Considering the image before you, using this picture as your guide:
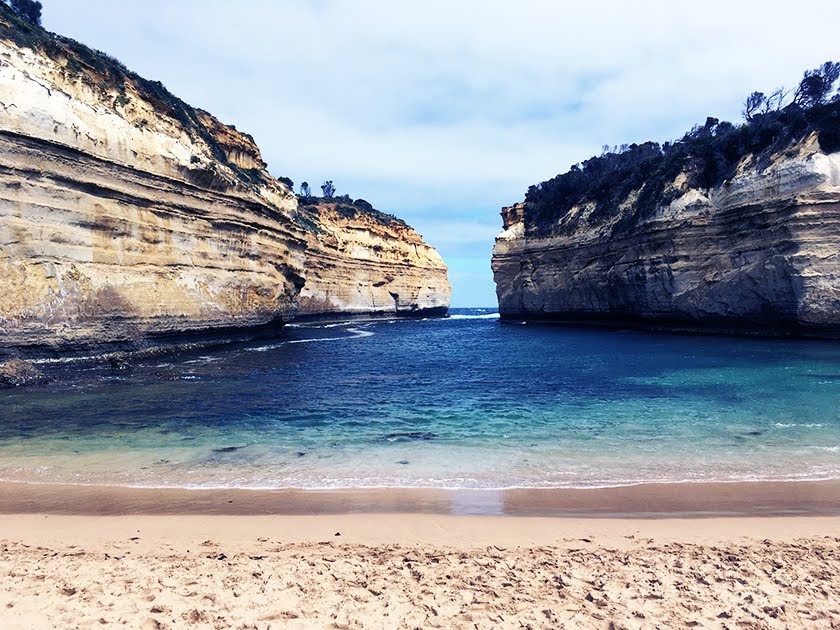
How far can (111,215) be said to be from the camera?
60.2 feet

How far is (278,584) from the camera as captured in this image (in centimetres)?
416

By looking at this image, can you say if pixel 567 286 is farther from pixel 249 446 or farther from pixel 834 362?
pixel 249 446

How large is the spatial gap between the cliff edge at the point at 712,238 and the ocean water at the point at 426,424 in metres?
8.49

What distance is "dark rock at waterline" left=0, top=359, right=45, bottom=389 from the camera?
45.3ft

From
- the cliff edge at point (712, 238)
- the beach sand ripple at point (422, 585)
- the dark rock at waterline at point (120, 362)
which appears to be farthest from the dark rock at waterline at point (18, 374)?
the cliff edge at point (712, 238)

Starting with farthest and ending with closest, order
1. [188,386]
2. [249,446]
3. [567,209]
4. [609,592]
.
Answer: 1. [567,209]
2. [188,386]
3. [249,446]
4. [609,592]

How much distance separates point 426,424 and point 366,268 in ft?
161

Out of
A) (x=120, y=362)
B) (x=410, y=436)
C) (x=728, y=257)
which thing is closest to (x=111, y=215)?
(x=120, y=362)

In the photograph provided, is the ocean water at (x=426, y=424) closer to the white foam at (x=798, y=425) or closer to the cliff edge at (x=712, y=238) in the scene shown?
the white foam at (x=798, y=425)

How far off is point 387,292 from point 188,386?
48.5 metres

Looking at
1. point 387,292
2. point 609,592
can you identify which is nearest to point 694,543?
point 609,592

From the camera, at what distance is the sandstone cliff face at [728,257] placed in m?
23.7

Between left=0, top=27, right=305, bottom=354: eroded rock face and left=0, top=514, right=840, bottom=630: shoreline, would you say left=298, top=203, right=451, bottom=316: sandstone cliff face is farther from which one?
left=0, top=514, right=840, bottom=630: shoreline

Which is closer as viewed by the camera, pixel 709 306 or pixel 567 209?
pixel 709 306
